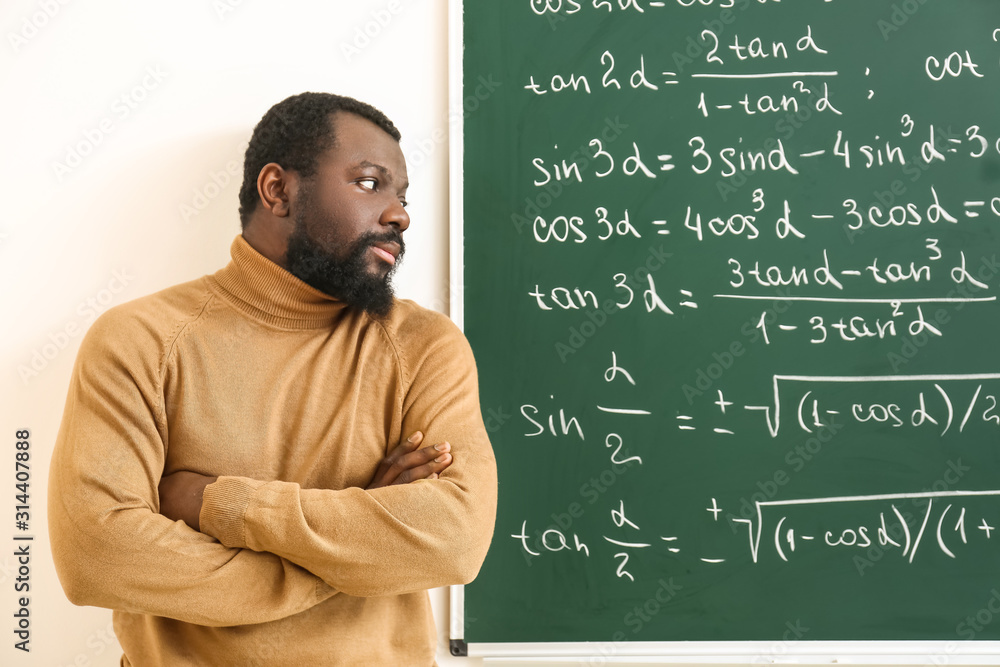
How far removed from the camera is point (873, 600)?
1751mm

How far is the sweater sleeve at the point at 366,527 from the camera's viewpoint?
1246mm

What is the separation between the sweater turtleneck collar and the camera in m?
1.45

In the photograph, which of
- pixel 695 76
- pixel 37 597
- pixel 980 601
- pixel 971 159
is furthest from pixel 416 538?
pixel 971 159

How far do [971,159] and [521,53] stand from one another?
1.15m

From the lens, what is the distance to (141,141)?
1.82m

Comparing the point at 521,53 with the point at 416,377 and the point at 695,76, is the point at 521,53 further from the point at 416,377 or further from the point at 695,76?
the point at 416,377
